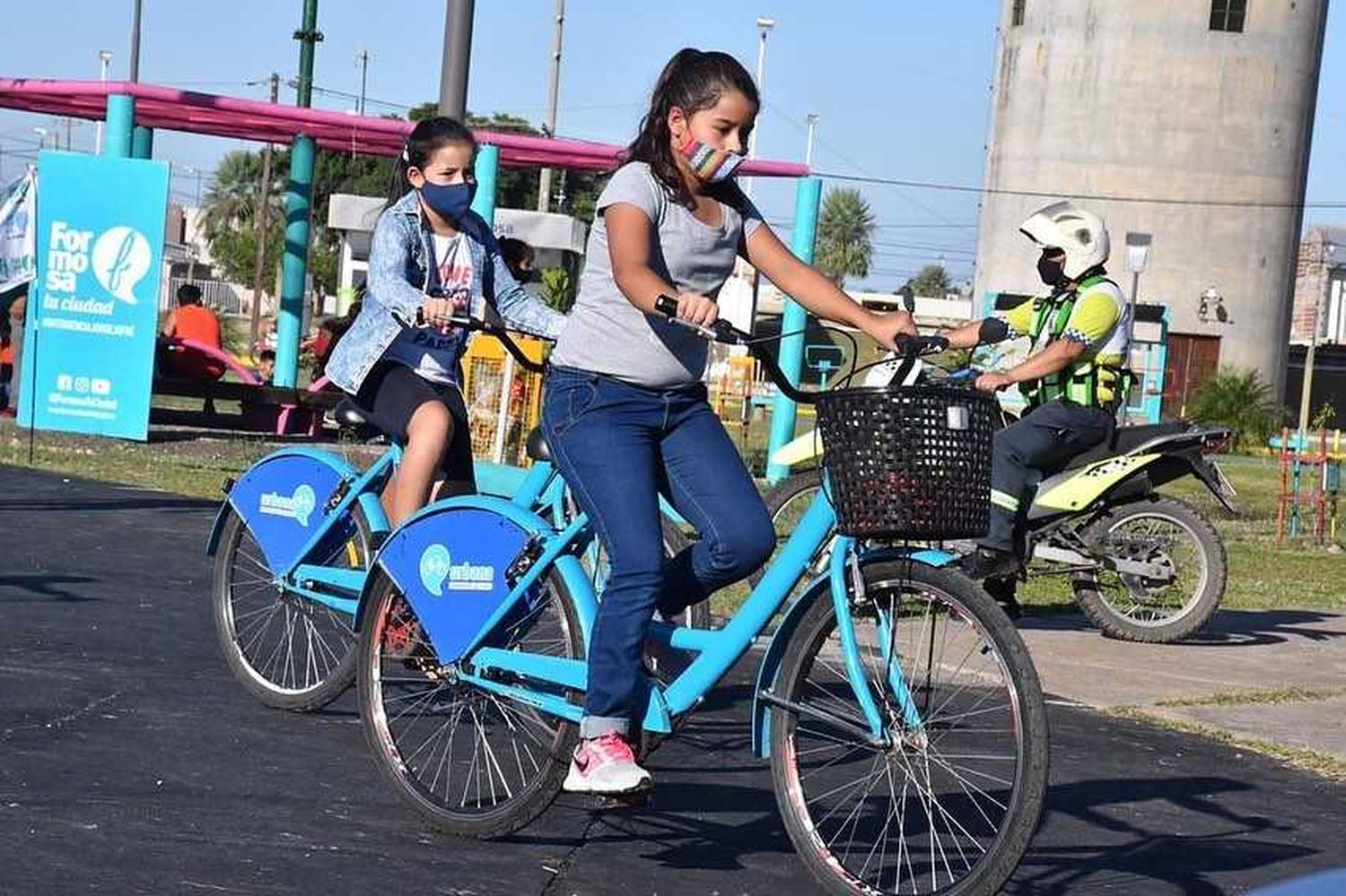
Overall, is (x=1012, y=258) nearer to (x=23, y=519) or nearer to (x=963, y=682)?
(x=23, y=519)

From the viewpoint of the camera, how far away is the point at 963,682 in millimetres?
5105

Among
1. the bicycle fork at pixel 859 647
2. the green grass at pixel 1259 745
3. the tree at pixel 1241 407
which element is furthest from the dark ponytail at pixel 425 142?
the tree at pixel 1241 407

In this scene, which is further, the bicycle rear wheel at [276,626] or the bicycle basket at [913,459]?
the bicycle rear wheel at [276,626]

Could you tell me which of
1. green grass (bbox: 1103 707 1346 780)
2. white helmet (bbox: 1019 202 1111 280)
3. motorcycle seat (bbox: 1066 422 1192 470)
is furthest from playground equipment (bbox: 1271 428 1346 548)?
green grass (bbox: 1103 707 1346 780)

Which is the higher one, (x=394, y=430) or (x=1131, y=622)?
(x=394, y=430)

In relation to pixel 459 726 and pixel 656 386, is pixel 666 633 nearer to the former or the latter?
pixel 656 386

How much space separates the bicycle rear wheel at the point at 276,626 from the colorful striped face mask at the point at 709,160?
2.10 m

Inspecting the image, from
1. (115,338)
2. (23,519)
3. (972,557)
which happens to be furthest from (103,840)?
(115,338)

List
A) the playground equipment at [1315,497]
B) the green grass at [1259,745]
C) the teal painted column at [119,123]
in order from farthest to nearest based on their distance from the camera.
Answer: the teal painted column at [119,123]
the playground equipment at [1315,497]
the green grass at [1259,745]

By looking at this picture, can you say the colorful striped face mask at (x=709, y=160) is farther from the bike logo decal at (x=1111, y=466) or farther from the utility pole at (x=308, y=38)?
the utility pole at (x=308, y=38)

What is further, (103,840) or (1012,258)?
(1012,258)

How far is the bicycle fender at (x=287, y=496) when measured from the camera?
22.6 feet

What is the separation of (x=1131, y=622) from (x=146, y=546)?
15.4 ft

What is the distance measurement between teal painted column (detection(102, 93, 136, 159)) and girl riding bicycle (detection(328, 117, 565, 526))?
11.9 m
